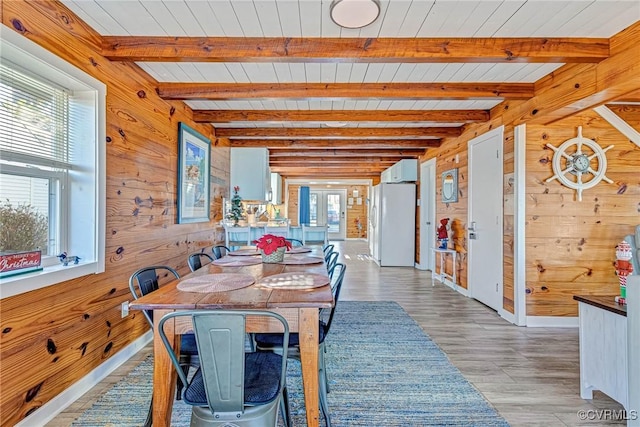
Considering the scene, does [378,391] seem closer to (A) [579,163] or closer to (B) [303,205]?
(A) [579,163]

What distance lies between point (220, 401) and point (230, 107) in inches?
129

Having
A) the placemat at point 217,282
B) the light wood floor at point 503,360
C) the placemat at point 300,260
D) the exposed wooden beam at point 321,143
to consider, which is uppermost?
the exposed wooden beam at point 321,143

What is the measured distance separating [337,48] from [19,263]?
215 centimetres

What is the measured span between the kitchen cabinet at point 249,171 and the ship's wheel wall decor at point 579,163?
12.3 feet

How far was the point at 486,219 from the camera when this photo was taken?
3.93 m

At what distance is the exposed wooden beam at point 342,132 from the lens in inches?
182

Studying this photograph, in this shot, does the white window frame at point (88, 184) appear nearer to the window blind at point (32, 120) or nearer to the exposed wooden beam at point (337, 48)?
the window blind at point (32, 120)

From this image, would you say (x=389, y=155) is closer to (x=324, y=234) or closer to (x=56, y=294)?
(x=324, y=234)

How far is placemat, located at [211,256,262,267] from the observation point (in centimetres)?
241

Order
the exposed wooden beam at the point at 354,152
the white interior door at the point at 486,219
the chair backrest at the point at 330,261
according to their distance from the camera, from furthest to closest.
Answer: the exposed wooden beam at the point at 354,152 → the white interior door at the point at 486,219 → the chair backrest at the point at 330,261

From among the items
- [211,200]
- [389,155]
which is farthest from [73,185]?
[389,155]

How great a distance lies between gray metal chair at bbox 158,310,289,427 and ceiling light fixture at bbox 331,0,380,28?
65.2 inches

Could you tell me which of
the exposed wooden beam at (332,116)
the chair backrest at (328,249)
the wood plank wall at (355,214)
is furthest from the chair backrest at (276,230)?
the wood plank wall at (355,214)

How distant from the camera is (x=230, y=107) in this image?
12.5 feet
